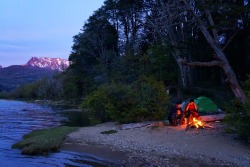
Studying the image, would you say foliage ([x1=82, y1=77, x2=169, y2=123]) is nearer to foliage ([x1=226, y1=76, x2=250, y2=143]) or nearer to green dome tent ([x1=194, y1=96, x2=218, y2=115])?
green dome tent ([x1=194, y1=96, x2=218, y2=115])

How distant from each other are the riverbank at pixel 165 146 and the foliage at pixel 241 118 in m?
0.69

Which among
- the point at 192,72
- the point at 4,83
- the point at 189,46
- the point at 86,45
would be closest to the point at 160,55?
the point at 189,46

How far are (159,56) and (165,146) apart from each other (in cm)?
1809

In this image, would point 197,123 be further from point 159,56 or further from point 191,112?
point 159,56

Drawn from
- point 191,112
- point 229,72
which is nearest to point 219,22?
point 229,72

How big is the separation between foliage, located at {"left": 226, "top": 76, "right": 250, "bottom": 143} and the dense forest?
0.75 meters

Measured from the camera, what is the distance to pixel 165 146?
1523cm

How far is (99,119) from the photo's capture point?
26.5m

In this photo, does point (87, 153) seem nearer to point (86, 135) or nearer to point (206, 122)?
point (86, 135)

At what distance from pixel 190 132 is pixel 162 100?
5460 mm

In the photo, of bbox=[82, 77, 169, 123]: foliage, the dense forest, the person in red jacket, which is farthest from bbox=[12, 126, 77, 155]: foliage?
the person in red jacket

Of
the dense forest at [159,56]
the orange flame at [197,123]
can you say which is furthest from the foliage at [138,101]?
the orange flame at [197,123]

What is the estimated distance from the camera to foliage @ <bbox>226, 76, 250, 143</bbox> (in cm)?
1318

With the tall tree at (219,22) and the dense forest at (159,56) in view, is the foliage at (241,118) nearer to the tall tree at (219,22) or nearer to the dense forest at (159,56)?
the dense forest at (159,56)
